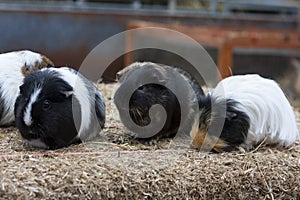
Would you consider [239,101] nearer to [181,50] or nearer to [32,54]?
[32,54]

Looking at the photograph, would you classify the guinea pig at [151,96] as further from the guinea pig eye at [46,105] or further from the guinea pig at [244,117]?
the guinea pig eye at [46,105]

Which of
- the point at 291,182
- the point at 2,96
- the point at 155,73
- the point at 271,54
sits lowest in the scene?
the point at 271,54

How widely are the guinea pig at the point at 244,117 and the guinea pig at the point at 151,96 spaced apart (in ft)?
0.34

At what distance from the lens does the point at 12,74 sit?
6.67ft

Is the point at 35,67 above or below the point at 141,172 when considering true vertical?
above

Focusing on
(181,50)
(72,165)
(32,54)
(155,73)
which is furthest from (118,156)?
(181,50)

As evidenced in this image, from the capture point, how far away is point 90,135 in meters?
1.88

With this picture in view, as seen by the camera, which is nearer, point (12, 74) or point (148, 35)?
point (12, 74)

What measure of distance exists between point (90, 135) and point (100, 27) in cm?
338

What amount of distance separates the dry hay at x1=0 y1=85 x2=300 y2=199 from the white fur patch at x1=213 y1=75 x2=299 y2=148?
6 centimetres

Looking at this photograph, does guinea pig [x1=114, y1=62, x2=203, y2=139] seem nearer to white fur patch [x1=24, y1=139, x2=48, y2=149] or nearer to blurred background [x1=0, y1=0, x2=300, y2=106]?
white fur patch [x1=24, y1=139, x2=48, y2=149]

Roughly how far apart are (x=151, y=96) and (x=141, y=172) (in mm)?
322

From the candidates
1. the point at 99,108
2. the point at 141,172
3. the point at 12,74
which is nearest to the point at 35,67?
the point at 12,74

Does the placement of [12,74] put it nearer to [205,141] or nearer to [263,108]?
[205,141]
